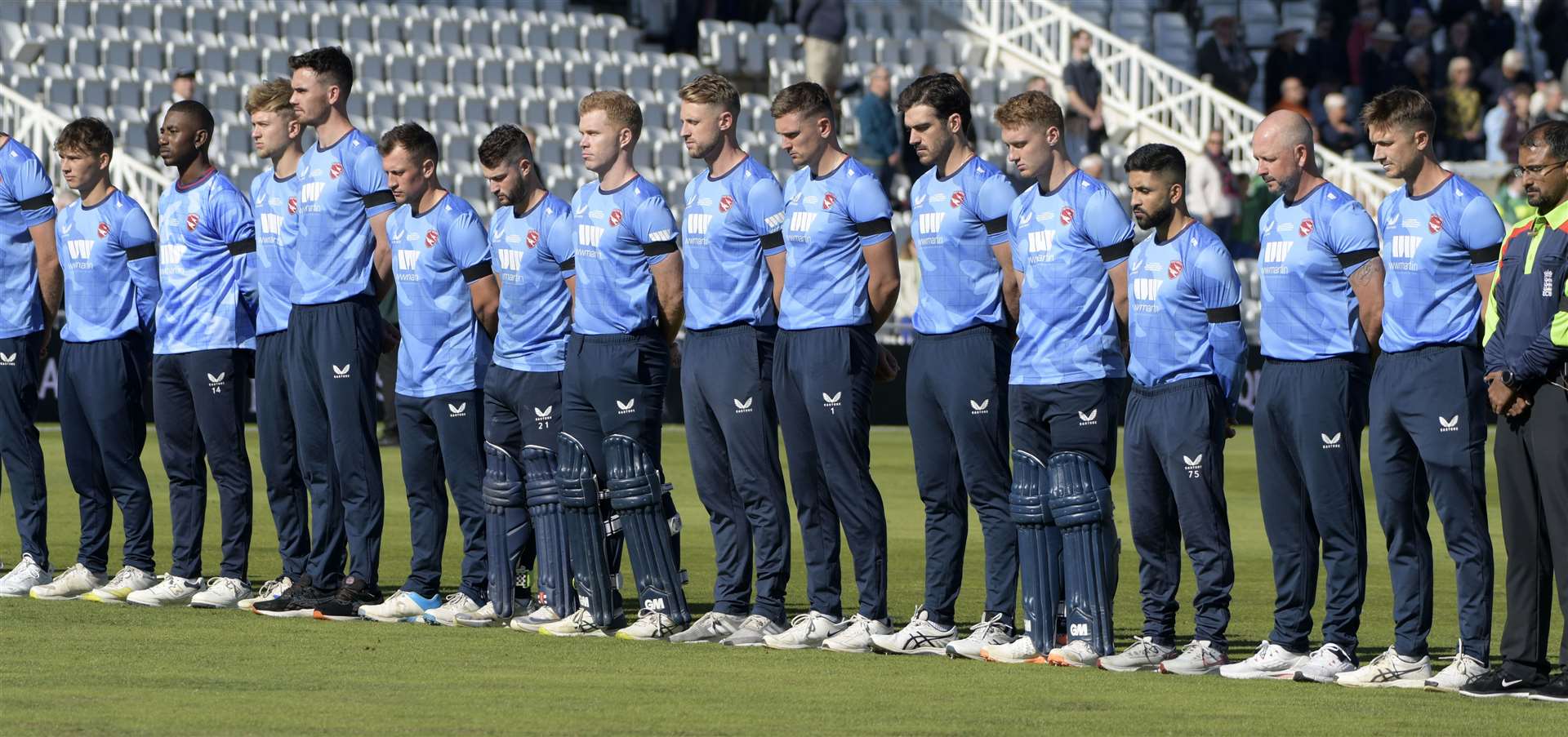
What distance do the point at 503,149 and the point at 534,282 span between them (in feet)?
1.84

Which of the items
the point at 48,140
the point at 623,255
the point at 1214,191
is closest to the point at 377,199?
the point at 623,255

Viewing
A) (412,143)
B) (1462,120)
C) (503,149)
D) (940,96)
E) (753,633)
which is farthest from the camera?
(1462,120)

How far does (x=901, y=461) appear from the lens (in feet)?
61.9

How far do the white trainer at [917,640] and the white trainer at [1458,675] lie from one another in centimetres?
181

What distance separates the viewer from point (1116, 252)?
8.94m

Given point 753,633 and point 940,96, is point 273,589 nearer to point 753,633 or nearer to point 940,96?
point 753,633

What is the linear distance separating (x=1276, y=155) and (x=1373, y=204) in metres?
18.7

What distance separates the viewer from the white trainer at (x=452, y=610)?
9805 mm

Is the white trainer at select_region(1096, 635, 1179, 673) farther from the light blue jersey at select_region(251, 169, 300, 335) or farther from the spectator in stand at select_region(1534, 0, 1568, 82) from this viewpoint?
the spectator in stand at select_region(1534, 0, 1568, 82)

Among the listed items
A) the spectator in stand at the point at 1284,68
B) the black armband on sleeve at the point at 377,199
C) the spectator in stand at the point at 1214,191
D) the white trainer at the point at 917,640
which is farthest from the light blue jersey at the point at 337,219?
the spectator in stand at the point at 1284,68

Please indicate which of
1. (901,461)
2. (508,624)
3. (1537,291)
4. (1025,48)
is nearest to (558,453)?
(508,624)

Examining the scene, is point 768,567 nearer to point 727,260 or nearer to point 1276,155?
point 727,260

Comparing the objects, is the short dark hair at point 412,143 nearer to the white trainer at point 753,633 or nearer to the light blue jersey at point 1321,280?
the white trainer at point 753,633

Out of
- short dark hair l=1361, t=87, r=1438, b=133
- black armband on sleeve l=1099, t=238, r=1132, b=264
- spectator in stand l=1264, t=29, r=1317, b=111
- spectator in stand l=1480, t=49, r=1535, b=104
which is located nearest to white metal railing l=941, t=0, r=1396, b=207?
spectator in stand l=1264, t=29, r=1317, b=111
